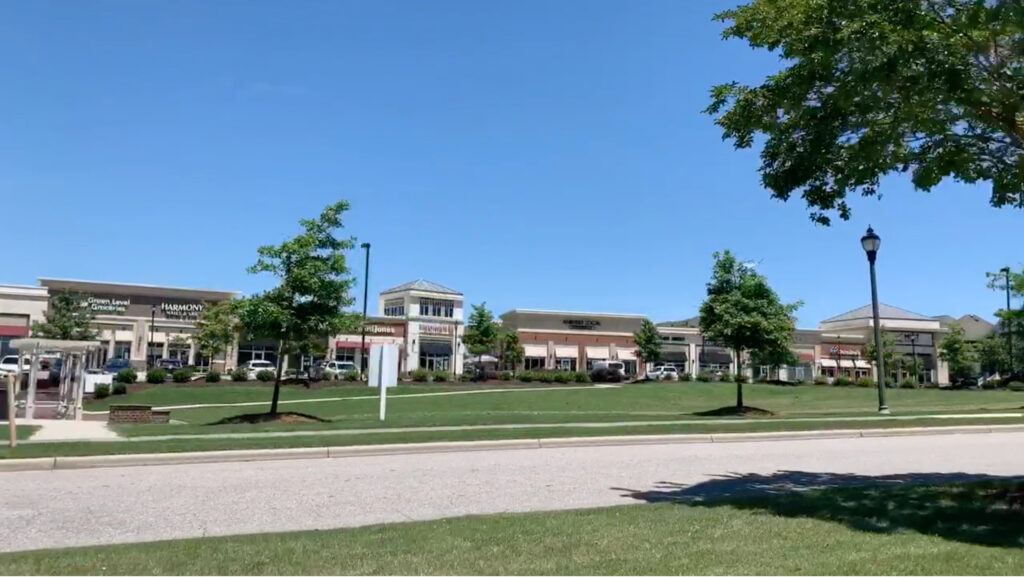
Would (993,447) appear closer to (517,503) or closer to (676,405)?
(517,503)

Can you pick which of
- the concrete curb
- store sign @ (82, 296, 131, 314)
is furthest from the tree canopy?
the concrete curb

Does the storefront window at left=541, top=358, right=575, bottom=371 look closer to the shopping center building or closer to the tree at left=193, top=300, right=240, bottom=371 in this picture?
the shopping center building

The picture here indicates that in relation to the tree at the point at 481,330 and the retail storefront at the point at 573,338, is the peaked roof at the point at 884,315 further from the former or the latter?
the tree at the point at 481,330

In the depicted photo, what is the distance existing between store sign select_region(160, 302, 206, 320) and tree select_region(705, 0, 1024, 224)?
6982 cm

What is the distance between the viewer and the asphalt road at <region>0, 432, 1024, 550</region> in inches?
298

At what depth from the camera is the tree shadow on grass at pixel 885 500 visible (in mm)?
6723

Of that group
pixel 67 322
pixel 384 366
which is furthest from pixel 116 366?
pixel 384 366

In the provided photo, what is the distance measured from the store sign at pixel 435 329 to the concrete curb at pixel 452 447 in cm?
5999

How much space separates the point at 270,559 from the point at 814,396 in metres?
39.6

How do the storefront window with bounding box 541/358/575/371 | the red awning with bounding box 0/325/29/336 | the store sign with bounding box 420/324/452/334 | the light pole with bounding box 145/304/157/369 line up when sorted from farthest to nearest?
the storefront window with bounding box 541/358/575/371 < the store sign with bounding box 420/324/452/334 < the light pole with bounding box 145/304/157/369 < the red awning with bounding box 0/325/29/336

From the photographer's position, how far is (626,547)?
233 inches

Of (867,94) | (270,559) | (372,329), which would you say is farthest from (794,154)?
(372,329)

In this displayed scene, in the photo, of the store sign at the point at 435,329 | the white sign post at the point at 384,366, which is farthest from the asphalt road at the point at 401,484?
the store sign at the point at 435,329

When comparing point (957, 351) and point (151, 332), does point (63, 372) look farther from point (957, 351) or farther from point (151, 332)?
point (957, 351)
